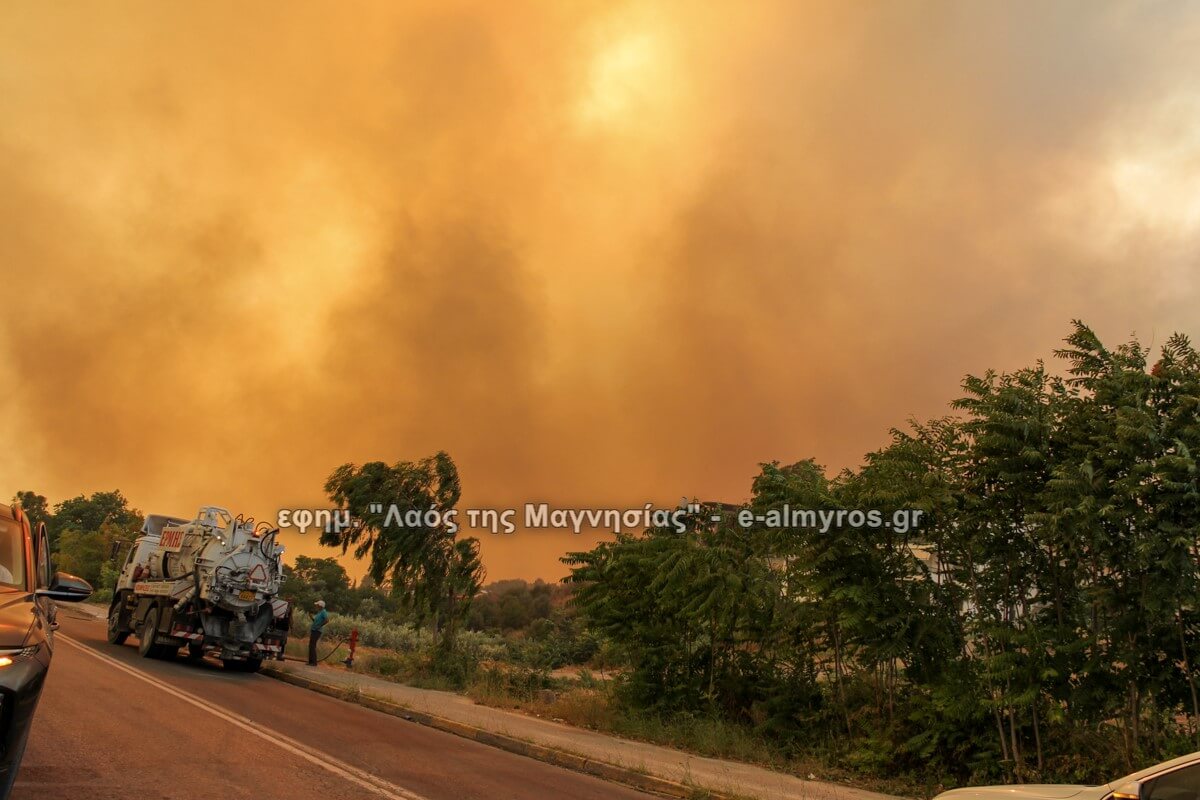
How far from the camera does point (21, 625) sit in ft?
17.7

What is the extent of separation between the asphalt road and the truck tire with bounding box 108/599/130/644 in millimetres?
8924

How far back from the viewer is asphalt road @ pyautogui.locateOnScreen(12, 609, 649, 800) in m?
7.54

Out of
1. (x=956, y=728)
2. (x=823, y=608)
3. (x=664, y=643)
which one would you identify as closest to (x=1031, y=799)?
(x=956, y=728)

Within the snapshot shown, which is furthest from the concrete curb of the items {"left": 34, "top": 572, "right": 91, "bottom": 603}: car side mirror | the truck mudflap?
{"left": 34, "top": 572, "right": 91, "bottom": 603}: car side mirror

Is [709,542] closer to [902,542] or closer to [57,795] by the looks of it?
[902,542]

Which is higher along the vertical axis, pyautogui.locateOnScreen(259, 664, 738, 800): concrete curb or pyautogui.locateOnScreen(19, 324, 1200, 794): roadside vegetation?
pyautogui.locateOnScreen(19, 324, 1200, 794): roadside vegetation

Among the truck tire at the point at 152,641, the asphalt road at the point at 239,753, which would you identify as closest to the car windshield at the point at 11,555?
the asphalt road at the point at 239,753

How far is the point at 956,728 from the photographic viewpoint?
37.7 feet

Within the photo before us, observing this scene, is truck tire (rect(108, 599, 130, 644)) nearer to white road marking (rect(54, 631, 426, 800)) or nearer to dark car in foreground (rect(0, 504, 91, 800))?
white road marking (rect(54, 631, 426, 800))

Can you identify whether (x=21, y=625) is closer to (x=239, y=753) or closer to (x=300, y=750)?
(x=239, y=753)

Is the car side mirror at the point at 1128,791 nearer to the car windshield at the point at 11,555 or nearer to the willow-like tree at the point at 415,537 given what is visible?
the car windshield at the point at 11,555

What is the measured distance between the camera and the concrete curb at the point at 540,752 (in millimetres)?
10398

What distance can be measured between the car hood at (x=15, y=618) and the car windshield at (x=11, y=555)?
314 millimetres

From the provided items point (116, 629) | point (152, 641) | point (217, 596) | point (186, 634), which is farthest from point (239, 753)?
point (116, 629)
